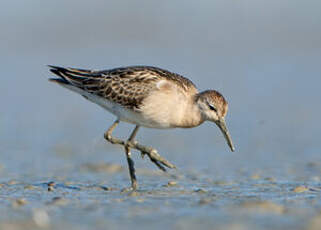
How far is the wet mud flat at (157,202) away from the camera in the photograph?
6281 mm

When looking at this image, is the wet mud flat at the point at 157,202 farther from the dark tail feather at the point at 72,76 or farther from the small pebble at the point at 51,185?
the dark tail feather at the point at 72,76

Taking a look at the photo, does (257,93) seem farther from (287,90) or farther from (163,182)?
(163,182)

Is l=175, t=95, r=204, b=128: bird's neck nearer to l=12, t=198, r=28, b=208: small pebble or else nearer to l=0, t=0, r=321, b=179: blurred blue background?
l=0, t=0, r=321, b=179: blurred blue background

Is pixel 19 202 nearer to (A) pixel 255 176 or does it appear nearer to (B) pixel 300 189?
(B) pixel 300 189

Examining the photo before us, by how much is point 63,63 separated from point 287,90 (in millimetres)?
6873

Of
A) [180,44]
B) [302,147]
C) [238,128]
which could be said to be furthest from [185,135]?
[180,44]

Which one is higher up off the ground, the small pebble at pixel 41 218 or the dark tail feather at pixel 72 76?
the dark tail feather at pixel 72 76

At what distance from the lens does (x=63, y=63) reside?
19953 mm

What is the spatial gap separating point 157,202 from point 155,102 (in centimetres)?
199

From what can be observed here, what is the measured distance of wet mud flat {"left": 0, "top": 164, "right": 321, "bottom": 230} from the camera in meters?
6.28

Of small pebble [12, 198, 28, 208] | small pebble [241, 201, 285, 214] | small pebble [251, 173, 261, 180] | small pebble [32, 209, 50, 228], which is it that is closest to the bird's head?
small pebble [251, 173, 261, 180]

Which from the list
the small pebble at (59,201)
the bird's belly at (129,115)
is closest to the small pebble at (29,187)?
the small pebble at (59,201)

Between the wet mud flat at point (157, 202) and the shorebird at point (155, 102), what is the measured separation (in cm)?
57

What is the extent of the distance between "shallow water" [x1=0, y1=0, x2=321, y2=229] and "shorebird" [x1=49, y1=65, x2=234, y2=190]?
646 millimetres
